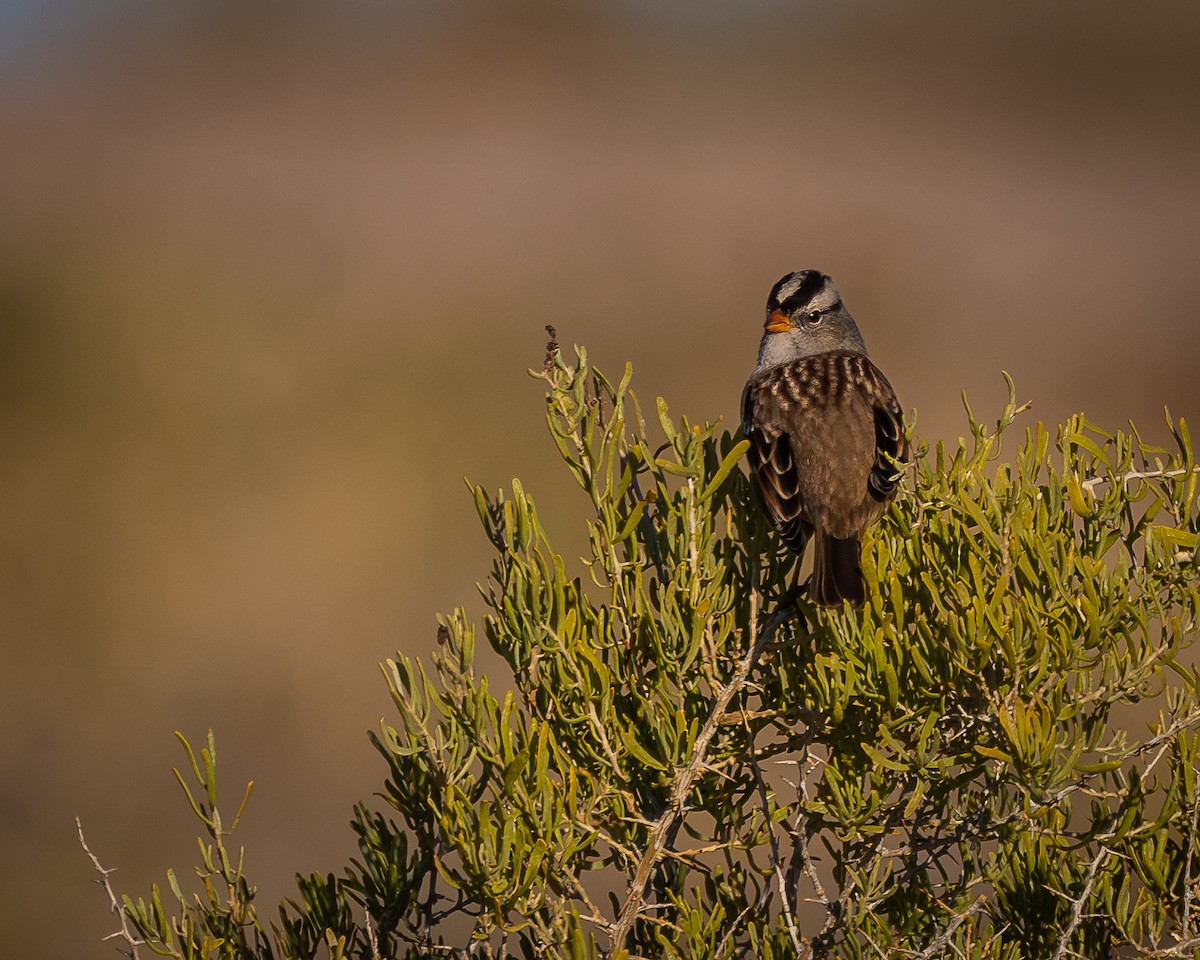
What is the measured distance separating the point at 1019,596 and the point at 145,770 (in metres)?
8.67

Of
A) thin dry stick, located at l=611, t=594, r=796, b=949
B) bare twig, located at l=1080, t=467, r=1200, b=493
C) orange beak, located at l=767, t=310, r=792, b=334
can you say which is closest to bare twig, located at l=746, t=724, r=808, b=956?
thin dry stick, located at l=611, t=594, r=796, b=949

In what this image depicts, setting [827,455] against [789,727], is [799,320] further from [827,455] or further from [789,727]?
[789,727]

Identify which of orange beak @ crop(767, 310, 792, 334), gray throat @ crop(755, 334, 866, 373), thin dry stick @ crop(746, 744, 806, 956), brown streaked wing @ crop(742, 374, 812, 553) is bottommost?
thin dry stick @ crop(746, 744, 806, 956)

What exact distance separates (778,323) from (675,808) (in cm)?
279

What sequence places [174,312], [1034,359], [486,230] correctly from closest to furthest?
[174,312], [1034,359], [486,230]

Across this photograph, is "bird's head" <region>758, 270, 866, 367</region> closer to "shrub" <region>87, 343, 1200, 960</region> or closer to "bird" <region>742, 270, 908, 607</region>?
"bird" <region>742, 270, 908, 607</region>

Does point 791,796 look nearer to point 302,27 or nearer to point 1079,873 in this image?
point 1079,873

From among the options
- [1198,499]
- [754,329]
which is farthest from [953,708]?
[754,329]

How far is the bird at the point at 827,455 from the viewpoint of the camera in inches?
115

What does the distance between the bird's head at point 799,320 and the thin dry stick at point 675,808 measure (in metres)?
2.47

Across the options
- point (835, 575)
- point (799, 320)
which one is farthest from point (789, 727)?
point (799, 320)

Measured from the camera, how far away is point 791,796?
8.76m

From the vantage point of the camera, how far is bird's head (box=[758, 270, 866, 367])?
16.0 feet

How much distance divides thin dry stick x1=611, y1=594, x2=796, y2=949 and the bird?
26cm
